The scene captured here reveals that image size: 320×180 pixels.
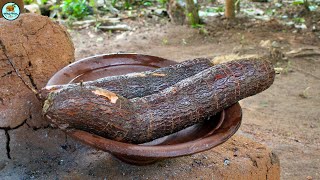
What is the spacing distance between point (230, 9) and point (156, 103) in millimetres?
5832

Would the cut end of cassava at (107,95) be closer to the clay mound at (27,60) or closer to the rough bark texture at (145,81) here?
the rough bark texture at (145,81)

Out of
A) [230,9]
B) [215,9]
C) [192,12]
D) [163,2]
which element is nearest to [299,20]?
[230,9]

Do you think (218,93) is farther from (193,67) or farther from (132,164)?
(132,164)

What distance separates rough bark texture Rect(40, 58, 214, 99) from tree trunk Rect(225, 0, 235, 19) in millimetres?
5365

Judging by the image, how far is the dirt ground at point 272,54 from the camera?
3.29 metres

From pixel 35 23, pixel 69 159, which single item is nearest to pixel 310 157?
pixel 69 159

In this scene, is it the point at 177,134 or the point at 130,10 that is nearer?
the point at 177,134

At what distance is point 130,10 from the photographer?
7895 millimetres

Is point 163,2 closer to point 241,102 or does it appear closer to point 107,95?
point 241,102

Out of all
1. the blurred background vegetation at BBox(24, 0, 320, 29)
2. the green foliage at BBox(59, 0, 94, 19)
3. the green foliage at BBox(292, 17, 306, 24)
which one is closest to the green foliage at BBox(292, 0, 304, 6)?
the blurred background vegetation at BBox(24, 0, 320, 29)

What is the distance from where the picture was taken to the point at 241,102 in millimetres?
4406

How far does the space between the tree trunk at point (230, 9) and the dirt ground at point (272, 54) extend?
0.51 ft

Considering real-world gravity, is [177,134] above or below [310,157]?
above

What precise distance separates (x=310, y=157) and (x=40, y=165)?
6.49ft
